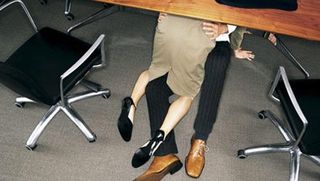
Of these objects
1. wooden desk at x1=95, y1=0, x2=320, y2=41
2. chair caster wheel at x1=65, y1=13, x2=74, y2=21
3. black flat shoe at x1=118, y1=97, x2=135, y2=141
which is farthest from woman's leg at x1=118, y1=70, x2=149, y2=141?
chair caster wheel at x1=65, y1=13, x2=74, y2=21

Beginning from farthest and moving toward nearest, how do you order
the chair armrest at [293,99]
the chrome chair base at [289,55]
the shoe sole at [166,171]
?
the chrome chair base at [289,55]
the shoe sole at [166,171]
the chair armrest at [293,99]

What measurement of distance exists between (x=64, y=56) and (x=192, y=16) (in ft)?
2.48

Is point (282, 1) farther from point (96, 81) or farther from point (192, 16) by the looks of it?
point (96, 81)

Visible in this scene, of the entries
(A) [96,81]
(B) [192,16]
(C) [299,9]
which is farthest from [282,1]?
(A) [96,81]

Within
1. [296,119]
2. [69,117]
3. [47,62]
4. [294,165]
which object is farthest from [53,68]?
[294,165]

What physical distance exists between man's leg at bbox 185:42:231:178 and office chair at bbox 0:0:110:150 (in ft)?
1.83

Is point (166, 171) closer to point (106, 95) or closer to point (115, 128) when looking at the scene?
point (115, 128)

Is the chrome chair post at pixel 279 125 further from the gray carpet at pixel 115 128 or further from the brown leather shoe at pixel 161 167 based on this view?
the brown leather shoe at pixel 161 167

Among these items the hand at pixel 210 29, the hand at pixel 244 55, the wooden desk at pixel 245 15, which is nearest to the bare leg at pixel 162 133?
the hand at pixel 210 29

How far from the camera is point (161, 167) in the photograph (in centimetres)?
179

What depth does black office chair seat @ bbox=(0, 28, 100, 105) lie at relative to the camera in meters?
1.57

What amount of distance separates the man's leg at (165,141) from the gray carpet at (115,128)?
0.09 metres

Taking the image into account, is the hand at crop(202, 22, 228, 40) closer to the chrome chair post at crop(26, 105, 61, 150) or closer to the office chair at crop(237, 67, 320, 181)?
Result: the office chair at crop(237, 67, 320, 181)

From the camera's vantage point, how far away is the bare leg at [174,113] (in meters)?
1.82
